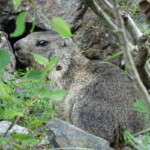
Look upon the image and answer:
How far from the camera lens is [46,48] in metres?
6.59

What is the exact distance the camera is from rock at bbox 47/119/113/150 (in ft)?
12.9

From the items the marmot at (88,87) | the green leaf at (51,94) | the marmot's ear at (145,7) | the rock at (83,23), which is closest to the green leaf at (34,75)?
the green leaf at (51,94)

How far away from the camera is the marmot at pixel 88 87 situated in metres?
5.24

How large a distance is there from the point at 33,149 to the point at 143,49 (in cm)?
180

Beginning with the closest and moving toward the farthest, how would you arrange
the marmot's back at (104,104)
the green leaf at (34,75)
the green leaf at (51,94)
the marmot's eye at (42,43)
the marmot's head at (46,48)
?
1. the green leaf at (51,94)
2. the green leaf at (34,75)
3. the marmot's back at (104,104)
4. the marmot's head at (46,48)
5. the marmot's eye at (42,43)

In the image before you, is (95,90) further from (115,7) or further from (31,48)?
(115,7)

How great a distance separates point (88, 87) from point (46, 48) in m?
1.15

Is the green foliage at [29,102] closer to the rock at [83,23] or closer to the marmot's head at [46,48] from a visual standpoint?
the marmot's head at [46,48]

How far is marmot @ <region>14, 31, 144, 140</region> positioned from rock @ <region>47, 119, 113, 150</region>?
64 centimetres

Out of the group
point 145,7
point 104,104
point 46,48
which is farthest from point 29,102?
point 46,48

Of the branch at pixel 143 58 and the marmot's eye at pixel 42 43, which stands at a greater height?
the branch at pixel 143 58

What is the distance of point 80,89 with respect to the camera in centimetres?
588

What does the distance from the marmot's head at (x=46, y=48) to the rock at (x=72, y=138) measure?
7.46 feet

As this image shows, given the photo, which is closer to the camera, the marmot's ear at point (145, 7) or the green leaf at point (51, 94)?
the marmot's ear at point (145, 7)
